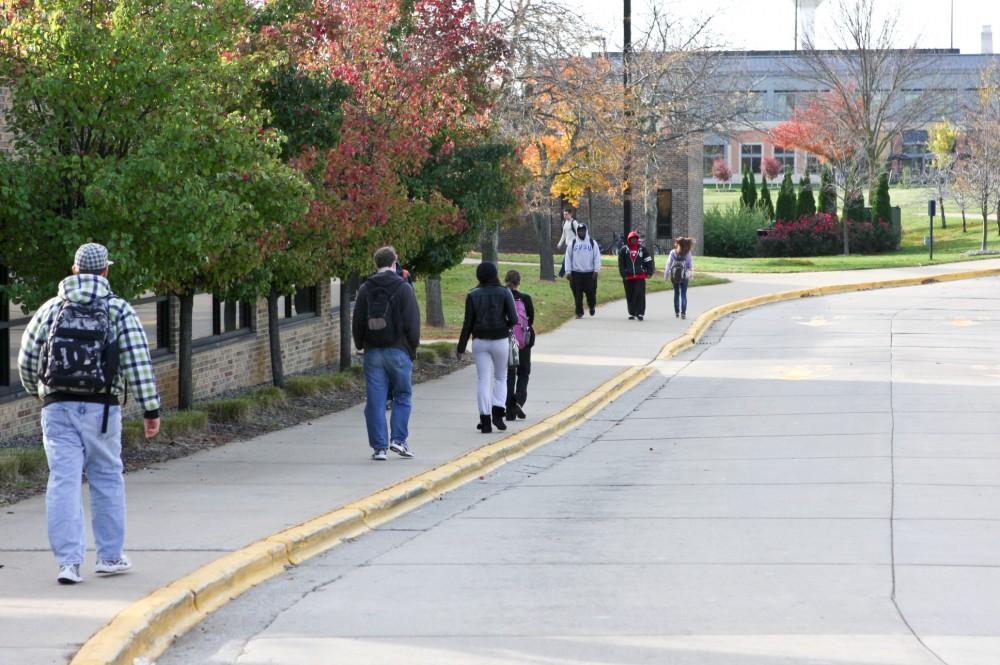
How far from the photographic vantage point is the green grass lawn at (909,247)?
50.5 meters

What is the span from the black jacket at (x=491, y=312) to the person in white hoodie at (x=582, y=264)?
13.2 meters

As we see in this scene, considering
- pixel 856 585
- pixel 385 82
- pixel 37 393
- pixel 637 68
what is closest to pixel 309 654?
pixel 37 393

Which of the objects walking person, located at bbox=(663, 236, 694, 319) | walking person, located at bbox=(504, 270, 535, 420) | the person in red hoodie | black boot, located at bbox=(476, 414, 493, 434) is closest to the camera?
black boot, located at bbox=(476, 414, 493, 434)

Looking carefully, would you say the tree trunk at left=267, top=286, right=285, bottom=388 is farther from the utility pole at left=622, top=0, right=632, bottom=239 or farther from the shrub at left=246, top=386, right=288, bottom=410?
the utility pole at left=622, top=0, right=632, bottom=239

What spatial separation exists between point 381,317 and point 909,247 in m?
56.5

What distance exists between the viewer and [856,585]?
824 centimetres

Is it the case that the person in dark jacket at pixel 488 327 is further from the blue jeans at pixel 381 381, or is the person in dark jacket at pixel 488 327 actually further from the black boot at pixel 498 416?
the blue jeans at pixel 381 381

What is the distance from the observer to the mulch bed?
11508 mm

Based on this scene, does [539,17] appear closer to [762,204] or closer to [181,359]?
[181,359]

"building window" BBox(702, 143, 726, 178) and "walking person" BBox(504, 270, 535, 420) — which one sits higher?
"building window" BBox(702, 143, 726, 178)

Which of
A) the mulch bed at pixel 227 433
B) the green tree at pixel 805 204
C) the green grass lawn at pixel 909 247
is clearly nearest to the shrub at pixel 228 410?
the mulch bed at pixel 227 433

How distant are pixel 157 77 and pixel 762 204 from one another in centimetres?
5979

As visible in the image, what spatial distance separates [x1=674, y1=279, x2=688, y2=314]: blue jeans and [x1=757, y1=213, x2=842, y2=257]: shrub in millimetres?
32073

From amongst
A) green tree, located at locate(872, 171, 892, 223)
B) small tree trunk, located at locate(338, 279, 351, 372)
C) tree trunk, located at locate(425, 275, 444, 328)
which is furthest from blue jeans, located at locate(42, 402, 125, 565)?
green tree, located at locate(872, 171, 892, 223)
